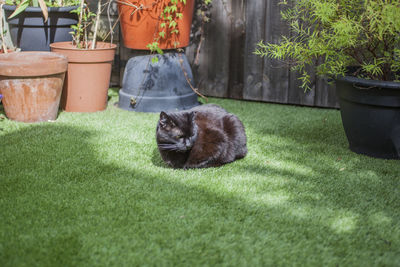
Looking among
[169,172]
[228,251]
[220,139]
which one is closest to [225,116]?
[220,139]

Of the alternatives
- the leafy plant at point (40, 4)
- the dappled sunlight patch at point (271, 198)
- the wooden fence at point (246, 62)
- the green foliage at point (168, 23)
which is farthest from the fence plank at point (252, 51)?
the dappled sunlight patch at point (271, 198)

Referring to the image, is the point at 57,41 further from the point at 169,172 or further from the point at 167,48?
the point at 169,172

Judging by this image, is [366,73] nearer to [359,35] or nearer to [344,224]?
[359,35]

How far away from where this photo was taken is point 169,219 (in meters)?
1.83

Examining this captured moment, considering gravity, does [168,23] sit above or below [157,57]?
above

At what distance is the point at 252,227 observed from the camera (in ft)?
5.82

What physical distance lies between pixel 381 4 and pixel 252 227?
141 cm

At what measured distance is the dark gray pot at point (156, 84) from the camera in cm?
361

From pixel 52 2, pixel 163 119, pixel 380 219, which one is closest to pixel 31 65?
pixel 52 2

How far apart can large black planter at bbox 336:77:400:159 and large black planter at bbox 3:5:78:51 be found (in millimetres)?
2329

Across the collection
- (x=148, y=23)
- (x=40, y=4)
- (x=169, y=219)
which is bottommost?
(x=169, y=219)

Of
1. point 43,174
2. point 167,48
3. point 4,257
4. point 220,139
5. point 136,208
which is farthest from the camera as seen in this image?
point 167,48

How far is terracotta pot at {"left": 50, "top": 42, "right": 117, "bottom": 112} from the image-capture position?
3.44 metres

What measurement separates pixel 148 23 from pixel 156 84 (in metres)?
0.49
